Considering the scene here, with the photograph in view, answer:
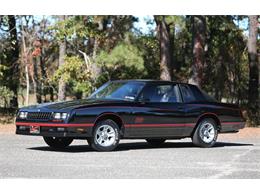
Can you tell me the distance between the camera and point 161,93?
50.4 feet

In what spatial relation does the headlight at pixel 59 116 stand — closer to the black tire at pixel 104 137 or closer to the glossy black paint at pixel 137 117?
the glossy black paint at pixel 137 117

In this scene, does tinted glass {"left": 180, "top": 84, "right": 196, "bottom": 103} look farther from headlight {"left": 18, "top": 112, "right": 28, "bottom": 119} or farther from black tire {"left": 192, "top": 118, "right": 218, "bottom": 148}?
headlight {"left": 18, "top": 112, "right": 28, "bottom": 119}

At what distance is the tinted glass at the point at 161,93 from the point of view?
49.1 feet

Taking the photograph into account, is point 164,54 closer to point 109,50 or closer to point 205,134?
point 109,50

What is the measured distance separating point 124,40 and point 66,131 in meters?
16.7

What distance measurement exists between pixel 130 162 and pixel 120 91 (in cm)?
317

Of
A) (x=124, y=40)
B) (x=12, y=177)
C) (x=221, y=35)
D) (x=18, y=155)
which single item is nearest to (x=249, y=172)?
(x=12, y=177)

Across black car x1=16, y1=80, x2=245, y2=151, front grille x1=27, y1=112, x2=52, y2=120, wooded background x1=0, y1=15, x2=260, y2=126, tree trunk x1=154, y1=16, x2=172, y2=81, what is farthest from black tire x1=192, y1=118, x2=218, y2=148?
tree trunk x1=154, y1=16, x2=172, y2=81

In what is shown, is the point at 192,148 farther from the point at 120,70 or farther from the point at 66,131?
the point at 120,70

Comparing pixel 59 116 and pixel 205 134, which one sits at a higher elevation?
pixel 59 116

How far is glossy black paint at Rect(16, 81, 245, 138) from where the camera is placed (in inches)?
535

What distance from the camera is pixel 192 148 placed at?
1568 centimetres

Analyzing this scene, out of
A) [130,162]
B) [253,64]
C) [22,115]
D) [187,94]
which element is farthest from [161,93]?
[253,64]

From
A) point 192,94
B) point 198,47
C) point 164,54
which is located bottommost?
point 192,94
